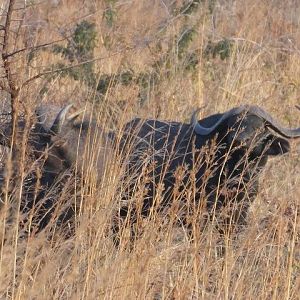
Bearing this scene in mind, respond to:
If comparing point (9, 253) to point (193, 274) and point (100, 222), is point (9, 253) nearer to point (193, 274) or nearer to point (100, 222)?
point (100, 222)

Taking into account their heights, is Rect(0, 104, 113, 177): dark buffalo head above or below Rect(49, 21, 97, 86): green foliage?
below

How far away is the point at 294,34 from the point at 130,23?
202 cm

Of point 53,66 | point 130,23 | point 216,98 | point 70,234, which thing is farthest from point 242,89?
point 70,234

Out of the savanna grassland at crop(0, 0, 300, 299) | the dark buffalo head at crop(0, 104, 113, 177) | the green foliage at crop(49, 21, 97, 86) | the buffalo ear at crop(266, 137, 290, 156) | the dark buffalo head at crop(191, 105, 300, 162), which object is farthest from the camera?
the green foliage at crop(49, 21, 97, 86)

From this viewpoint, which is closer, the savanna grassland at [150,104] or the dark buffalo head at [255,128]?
the savanna grassland at [150,104]

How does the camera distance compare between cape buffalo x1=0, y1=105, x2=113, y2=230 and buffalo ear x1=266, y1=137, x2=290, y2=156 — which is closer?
cape buffalo x1=0, y1=105, x2=113, y2=230

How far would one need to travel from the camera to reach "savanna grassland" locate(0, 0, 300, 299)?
4.15 meters

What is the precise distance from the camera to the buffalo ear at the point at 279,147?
6.90m

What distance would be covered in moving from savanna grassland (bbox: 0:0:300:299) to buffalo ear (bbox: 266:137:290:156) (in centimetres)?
8

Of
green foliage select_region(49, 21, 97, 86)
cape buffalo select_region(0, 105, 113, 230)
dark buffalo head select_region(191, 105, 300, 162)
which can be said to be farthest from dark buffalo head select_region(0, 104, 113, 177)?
green foliage select_region(49, 21, 97, 86)

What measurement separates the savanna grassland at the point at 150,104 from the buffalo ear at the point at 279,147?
0.28ft

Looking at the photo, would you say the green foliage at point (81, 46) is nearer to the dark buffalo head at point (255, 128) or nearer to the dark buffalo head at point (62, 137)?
the dark buffalo head at point (255, 128)

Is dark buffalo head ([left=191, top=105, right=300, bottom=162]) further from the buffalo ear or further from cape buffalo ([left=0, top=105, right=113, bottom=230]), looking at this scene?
cape buffalo ([left=0, top=105, right=113, bottom=230])

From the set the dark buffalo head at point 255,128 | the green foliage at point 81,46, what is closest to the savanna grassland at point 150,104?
the green foliage at point 81,46
